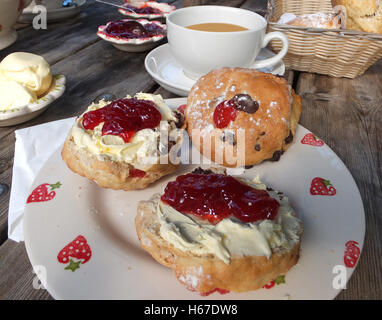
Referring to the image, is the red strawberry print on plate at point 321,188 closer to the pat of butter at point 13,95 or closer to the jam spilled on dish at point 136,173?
the jam spilled on dish at point 136,173

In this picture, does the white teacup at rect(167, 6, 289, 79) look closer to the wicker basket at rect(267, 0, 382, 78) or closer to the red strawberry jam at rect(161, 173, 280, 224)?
the wicker basket at rect(267, 0, 382, 78)

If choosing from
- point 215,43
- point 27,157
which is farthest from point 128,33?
point 27,157

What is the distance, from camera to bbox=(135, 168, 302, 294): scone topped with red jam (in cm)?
100

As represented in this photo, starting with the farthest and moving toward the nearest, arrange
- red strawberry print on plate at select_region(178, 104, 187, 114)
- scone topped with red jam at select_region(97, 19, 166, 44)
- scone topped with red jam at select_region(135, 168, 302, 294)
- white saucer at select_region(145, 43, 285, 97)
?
scone topped with red jam at select_region(97, 19, 166, 44)
white saucer at select_region(145, 43, 285, 97)
red strawberry print on plate at select_region(178, 104, 187, 114)
scone topped with red jam at select_region(135, 168, 302, 294)

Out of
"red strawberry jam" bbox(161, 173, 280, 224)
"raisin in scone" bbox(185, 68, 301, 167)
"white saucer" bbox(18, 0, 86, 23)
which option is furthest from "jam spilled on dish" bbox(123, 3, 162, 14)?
"red strawberry jam" bbox(161, 173, 280, 224)

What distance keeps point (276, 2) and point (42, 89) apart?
2399 millimetres

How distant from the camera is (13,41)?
273 cm

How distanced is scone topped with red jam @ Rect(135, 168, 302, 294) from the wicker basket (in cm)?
145

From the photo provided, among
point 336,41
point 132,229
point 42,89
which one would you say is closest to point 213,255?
point 132,229

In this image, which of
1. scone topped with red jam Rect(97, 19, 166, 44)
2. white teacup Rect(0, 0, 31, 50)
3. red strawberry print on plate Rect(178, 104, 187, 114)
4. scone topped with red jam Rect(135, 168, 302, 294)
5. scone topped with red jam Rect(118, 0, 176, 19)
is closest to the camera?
scone topped with red jam Rect(135, 168, 302, 294)

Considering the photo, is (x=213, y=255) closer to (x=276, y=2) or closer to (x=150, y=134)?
(x=150, y=134)

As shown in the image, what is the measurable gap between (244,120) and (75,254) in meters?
0.98

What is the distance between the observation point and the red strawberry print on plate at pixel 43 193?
1.29 m

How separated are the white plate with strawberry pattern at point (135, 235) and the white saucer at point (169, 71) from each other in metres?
0.73
